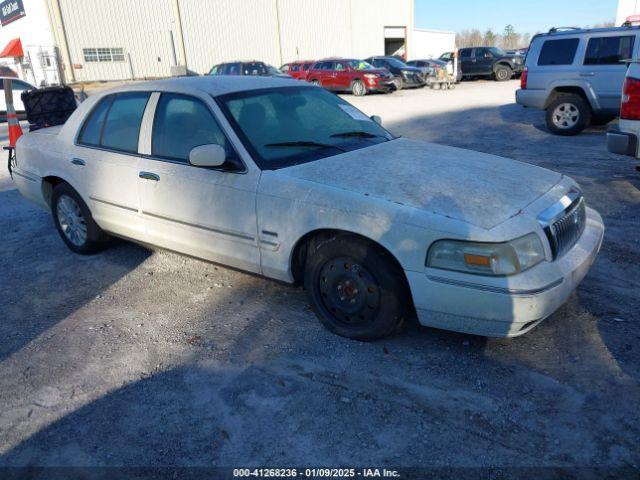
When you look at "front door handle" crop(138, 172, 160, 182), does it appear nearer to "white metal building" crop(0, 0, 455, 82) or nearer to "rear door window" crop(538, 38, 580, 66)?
"rear door window" crop(538, 38, 580, 66)

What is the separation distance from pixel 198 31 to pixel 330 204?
3322 cm

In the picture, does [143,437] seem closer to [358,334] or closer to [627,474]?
[358,334]

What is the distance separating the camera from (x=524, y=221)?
9.65ft

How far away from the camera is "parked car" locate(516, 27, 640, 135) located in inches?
390

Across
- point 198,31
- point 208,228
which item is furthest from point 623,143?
point 198,31

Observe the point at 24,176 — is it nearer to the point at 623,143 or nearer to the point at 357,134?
the point at 357,134

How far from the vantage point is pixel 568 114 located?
34.8ft

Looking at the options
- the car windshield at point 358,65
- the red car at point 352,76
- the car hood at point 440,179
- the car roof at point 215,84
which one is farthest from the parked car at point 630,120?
the car windshield at point 358,65

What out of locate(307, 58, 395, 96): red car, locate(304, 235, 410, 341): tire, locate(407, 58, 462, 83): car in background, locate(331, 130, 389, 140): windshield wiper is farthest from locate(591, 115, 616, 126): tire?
locate(407, 58, 462, 83): car in background

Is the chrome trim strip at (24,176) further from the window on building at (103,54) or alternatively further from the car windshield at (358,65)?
the window on building at (103,54)

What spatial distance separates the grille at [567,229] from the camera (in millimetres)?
3027

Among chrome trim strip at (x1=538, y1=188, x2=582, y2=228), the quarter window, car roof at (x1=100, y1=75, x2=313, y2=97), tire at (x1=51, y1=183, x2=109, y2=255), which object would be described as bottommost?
tire at (x1=51, y1=183, x2=109, y2=255)

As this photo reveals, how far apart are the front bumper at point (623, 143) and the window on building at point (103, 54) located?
30.0m

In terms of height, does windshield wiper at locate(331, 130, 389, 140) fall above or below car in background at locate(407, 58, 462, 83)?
above
